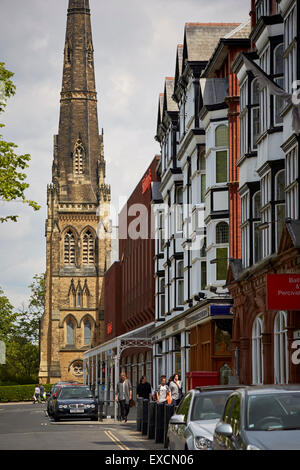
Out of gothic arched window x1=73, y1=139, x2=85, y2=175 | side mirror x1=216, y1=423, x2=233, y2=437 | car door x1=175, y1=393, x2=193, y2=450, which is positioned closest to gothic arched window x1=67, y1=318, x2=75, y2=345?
gothic arched window x1=73, y1=139, x2=85, y2=175

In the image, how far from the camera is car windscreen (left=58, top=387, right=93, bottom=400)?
125 ft

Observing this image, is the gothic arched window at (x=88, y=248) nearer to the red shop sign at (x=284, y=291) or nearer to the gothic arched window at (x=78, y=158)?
the gothic arched window at (x=78, y=158)

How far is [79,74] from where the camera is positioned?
13325 centimetres

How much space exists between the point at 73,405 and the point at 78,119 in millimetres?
97397

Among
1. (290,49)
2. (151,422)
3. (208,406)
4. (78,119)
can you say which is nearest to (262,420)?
(208,406)

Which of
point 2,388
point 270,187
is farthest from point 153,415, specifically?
point 2,388

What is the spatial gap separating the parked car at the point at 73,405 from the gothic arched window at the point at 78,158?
93.3 metres

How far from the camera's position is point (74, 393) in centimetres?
3844

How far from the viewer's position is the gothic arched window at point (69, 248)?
417 feet

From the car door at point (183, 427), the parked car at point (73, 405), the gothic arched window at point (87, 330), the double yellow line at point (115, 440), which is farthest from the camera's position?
the gothic arched window at point (87, 330)

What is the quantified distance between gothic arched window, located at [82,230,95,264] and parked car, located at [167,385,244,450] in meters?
111

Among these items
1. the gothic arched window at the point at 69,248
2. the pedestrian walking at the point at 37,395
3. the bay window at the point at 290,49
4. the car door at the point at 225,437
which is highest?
the gothic arched window at the point at 69,248

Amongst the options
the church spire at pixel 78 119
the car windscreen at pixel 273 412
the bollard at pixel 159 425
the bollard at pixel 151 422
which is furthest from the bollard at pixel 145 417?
the church spire at pixel 78 119
